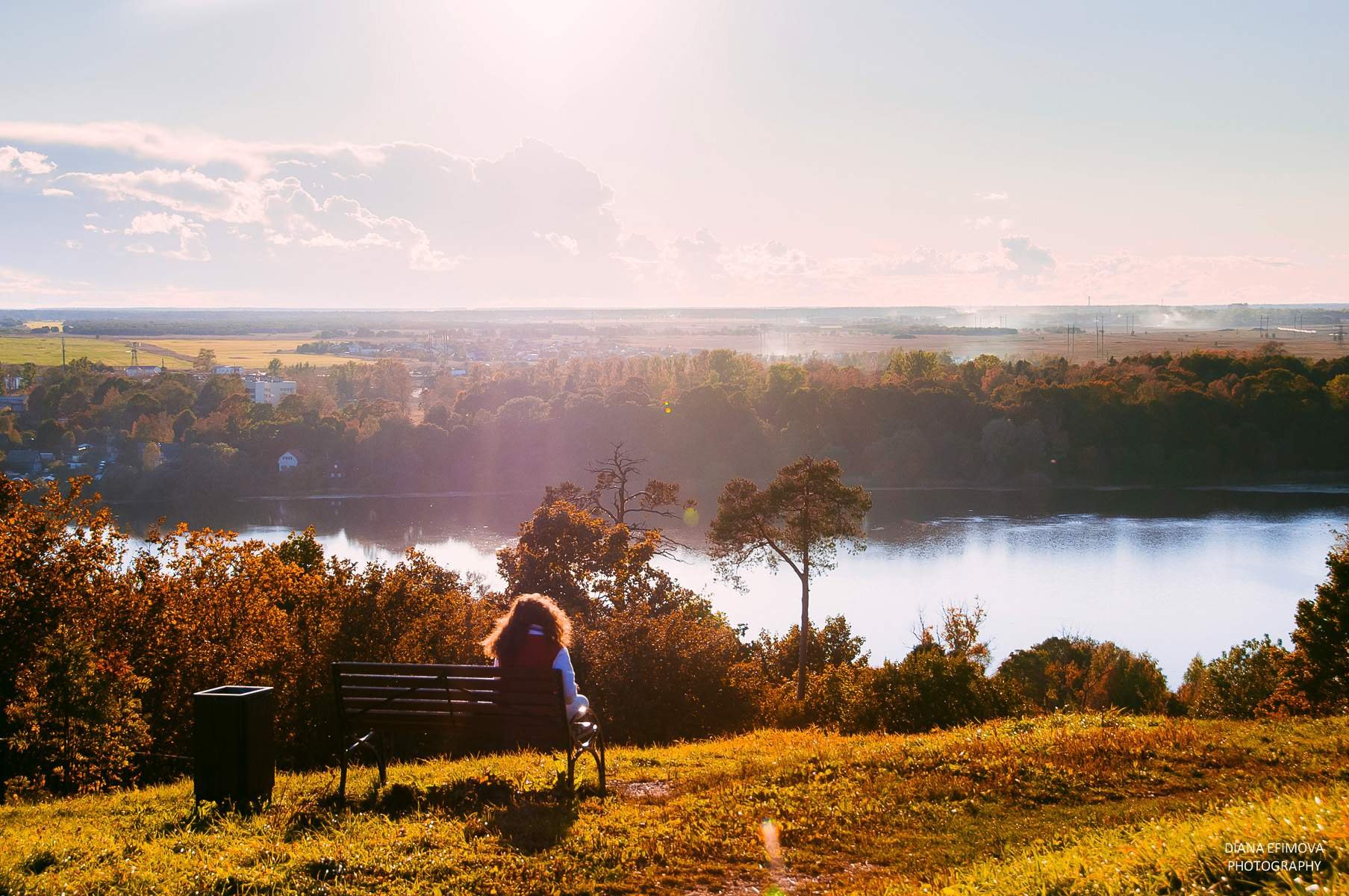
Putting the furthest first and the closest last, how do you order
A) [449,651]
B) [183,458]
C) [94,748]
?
[183,458]
[449,651]
[94,748]

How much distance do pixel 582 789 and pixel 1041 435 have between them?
223ft

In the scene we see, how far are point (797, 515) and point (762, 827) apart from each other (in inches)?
861

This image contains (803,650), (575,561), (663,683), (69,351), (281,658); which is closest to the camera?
(281,658)

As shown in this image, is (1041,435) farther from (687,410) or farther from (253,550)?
(253,550)

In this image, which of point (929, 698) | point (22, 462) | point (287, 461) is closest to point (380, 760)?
point (929, 698)

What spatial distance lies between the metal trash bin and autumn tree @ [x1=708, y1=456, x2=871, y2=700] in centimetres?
2083

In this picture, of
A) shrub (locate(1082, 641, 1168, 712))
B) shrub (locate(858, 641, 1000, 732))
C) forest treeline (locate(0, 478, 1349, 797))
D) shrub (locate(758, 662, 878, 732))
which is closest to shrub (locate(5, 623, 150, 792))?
forest treeline (locate(0, 478, 1349, 797))

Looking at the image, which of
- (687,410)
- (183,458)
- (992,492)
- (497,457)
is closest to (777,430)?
(687,410)

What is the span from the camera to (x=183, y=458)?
62.7 m

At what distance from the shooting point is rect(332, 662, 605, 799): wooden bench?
4898 millimetres

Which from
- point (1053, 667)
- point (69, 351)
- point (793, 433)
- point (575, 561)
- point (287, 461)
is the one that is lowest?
point (1053, 667)

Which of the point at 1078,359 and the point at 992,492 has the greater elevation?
the point at 1078,359

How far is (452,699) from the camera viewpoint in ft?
16.5

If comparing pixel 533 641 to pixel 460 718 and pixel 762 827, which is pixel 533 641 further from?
pixel 762 827
